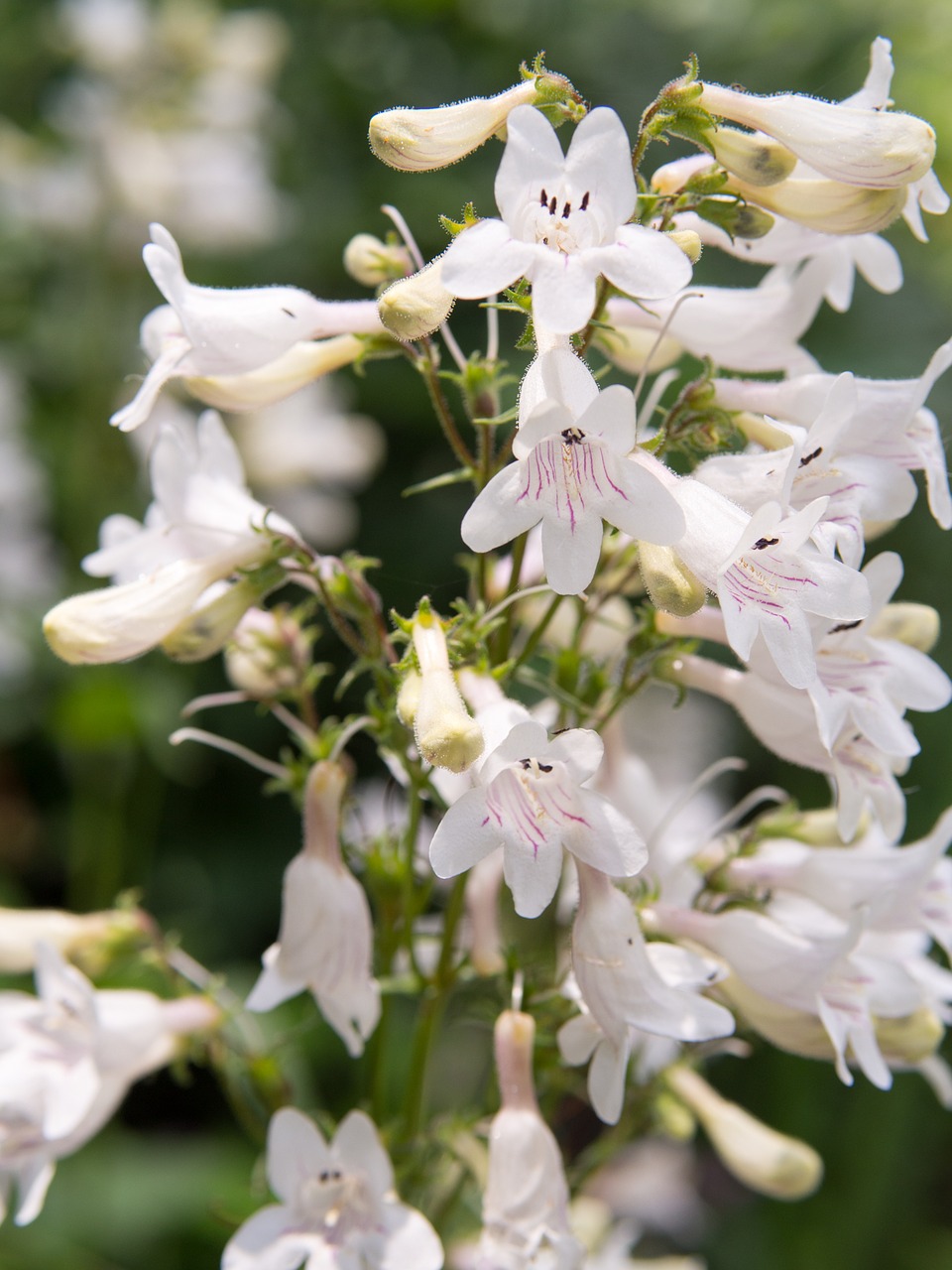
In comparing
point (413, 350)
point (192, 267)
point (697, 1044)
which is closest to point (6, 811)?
point (192, 267)

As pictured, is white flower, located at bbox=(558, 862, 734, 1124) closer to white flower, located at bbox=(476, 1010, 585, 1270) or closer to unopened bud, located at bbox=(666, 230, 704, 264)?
white flower, located at bbox=(476, 1010, 585, 1270)

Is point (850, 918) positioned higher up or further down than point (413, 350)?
further down

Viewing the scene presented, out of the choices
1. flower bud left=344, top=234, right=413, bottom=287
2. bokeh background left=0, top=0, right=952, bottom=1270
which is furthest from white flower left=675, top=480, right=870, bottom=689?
bokeh background left=0, top=0, right=952, bottom=1270

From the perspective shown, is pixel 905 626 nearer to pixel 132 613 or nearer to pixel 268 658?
pixel 268 658

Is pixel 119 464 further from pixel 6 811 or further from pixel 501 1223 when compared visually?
pixel 501 1223

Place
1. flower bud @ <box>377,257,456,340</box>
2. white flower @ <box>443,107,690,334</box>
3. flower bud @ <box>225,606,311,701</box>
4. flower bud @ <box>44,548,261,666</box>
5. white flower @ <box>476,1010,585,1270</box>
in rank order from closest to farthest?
white flower @ <box>443,107,690,334</box> < flower bud @ <box>377,257,456,340</box> < white flower @ <box>476,1010,585,1270</box> < flower bud @ <box>44,548,261,666</box> < flower bud @ <box>225,606,311,701</box>

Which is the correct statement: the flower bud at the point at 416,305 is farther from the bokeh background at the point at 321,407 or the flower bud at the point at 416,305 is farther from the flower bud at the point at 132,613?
the bokeh background at the point at 321,407
